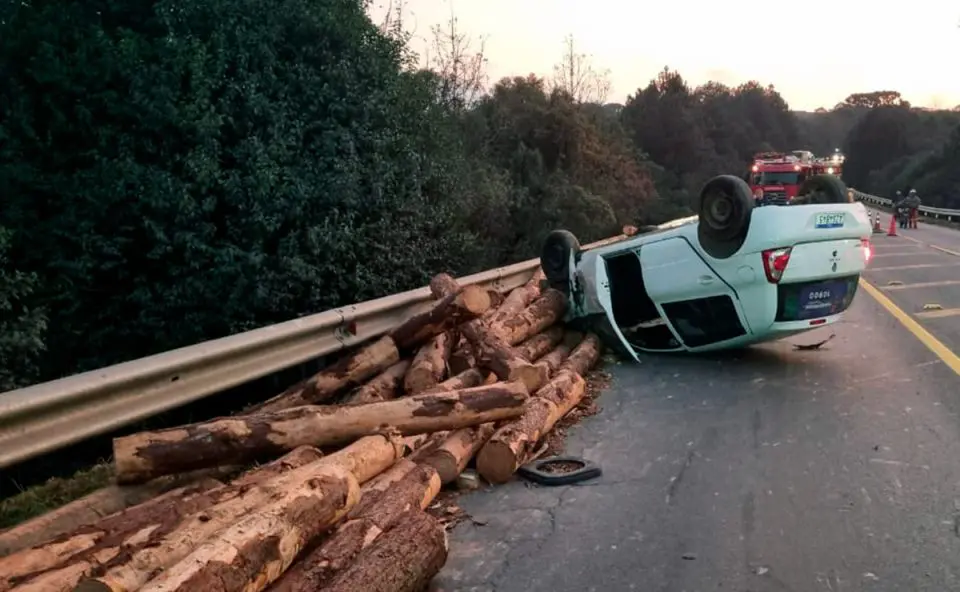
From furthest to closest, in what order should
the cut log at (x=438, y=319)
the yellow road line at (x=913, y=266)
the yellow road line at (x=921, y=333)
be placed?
the yellow road line at (x=913, y=266)
the yellow road line at (x=921, y=333)
the cut log at (x=438, y=319)

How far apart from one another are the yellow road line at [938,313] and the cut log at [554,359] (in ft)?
18.3

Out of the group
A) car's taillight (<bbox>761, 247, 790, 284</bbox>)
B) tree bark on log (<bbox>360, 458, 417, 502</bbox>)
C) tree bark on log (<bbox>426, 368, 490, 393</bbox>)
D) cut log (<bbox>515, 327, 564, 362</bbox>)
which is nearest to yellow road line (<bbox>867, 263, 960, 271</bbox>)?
cut log (<bbox>515, 327, 564, 362</bbox>)

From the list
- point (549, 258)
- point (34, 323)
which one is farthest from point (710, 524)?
point (34, 323)

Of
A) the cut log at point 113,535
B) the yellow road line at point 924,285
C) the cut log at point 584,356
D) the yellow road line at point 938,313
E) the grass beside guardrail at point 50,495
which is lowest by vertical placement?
the yellow road line at point 924,285

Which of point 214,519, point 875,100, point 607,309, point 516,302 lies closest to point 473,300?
point 516,302

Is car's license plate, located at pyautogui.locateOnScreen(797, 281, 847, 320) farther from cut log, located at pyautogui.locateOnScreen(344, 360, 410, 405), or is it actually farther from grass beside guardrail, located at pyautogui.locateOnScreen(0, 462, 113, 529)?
grass beside guardrail, located at pyautogui.locateOnScreen(0, 462, 113, 529)

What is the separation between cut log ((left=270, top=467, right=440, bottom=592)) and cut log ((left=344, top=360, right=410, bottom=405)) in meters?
1.29

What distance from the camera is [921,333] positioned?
10602 millimetres

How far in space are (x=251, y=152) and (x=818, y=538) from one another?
305 inches

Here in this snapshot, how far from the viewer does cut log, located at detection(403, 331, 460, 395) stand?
6742 mm

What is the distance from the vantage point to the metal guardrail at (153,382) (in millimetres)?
4148

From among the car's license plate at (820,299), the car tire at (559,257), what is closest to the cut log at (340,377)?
the car tire at (559,257)

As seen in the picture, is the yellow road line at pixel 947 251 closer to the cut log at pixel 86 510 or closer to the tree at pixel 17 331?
the tree at pixel 17 331

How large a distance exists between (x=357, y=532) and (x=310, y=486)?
0.30 metres
